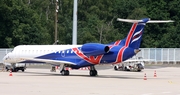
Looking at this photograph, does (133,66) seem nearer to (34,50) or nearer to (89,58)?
(34,50)

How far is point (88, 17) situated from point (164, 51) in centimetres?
2390

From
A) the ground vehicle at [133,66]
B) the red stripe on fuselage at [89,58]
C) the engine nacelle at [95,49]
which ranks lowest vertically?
the ground vehicle at [133,66]

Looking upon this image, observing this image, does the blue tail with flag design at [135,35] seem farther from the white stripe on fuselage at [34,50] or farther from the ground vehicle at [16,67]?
the ground vehicle at [16,67]

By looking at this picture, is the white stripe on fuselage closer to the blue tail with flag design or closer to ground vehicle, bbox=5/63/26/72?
ground vehicle, bbox=5/63/26/72

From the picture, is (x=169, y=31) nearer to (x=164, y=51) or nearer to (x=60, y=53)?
(x=164, y=51)

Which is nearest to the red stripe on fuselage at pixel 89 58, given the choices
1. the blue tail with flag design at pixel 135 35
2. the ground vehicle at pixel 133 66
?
the blue tail with flag design at pixel 135 35

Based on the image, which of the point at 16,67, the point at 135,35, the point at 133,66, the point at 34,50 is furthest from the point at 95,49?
the point at 133,66

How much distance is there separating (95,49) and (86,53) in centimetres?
138

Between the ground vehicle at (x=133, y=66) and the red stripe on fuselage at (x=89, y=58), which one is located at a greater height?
the red stripe on fuselage at (x=89, y=58)

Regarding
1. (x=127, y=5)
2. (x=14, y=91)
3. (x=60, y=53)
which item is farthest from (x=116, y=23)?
(x=14, y=91)

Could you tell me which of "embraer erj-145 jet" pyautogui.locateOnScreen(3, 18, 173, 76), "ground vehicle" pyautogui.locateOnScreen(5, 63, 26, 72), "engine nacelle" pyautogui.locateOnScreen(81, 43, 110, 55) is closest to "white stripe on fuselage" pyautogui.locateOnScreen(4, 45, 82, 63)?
"embraer erj-145 jet" pyautogui.locateOnScreen(3, 18, 173, 76)

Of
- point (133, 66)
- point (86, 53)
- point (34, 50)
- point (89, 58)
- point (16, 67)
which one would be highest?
point (34, 50)

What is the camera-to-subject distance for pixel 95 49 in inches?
1754

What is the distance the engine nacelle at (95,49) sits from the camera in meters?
44.2
